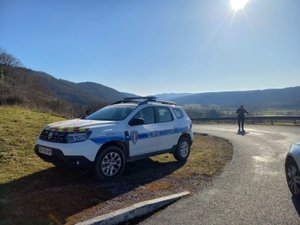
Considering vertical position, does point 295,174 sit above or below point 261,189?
above

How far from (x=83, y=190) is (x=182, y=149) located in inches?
170

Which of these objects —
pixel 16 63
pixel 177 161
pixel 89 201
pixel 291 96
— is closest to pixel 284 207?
pixel 89 201

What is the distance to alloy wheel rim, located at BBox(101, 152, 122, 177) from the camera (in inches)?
274

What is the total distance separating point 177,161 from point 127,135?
2.77 metres

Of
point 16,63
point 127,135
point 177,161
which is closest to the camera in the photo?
point 127,135

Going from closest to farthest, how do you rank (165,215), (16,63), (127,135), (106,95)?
(165,215) < (127,135) < (16,63) < (106,95)

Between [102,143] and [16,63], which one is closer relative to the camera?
[102,143]

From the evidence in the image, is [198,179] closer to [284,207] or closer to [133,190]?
[133,190]

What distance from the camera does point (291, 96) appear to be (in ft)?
357

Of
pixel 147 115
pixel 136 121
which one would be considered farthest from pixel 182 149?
pixel 136 121

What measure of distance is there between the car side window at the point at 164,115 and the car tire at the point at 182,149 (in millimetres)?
837

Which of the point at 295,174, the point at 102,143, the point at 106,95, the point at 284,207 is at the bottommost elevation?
the point at 284,207

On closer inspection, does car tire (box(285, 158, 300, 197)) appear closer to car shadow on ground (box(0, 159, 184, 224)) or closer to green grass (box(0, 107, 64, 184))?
car shadow on ground (box(0, 159, 184, 224))

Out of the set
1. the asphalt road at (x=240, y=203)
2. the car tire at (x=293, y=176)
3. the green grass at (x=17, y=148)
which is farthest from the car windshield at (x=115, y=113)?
the car tire at (x=293, y=176)
